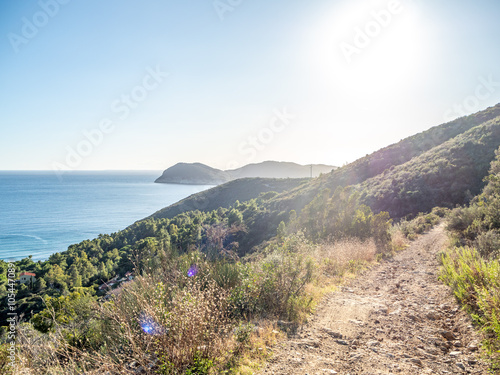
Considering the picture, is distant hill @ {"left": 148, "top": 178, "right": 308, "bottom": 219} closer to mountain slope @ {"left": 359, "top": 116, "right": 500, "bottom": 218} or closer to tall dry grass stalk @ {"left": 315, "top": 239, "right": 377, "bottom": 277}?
mountain slope @ {"left": 359, "top": 116, "right": 500, "bottom": 218}

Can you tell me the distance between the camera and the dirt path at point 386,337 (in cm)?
313

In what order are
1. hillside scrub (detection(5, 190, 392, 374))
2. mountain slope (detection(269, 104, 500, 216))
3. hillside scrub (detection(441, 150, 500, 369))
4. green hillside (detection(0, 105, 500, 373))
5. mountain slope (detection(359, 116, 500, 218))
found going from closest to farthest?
1. hillside scrub (detection(5, 190, 392, 374))
2. green hillside (detection(0, 105, 500, 373))
3. hillside scrub (detection(441, 150, 500, 369))
4. mountain slope (detection(359, 116, 500, 218))
5. mountain slope (detection(269, 104, 500, 216))

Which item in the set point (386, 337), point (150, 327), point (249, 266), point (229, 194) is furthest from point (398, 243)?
point (229, 194)

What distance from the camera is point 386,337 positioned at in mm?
3936

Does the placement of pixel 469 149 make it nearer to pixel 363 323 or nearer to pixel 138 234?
pixel 363 323

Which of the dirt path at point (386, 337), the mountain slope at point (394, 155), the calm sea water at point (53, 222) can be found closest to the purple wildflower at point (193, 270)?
the dirt path at point (386, 337)

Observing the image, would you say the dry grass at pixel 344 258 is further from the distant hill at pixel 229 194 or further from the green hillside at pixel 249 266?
the distant hill at pixel 229 194

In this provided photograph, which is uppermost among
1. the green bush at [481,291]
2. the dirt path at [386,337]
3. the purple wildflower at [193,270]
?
the purple wildflower at [193,270]

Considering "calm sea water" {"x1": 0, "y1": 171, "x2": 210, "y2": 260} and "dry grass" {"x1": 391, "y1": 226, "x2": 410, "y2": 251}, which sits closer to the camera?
"dry grass" {"x1": 391, "y1": 226, "x2": 410, "y2": 251}

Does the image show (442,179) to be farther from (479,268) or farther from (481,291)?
(481,291)

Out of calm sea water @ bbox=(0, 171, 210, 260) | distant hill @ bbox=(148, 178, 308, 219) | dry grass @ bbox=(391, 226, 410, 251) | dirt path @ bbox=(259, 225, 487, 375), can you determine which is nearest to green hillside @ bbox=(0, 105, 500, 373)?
dry grass @ bbox=(391, 226, 410, 251)

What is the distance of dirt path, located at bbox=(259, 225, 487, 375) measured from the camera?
313 cm

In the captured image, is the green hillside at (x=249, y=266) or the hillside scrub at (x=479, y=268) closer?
the green hillside at (x=249, y=266)

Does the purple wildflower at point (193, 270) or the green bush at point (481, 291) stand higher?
the purple wildflower at point (193, 270)
